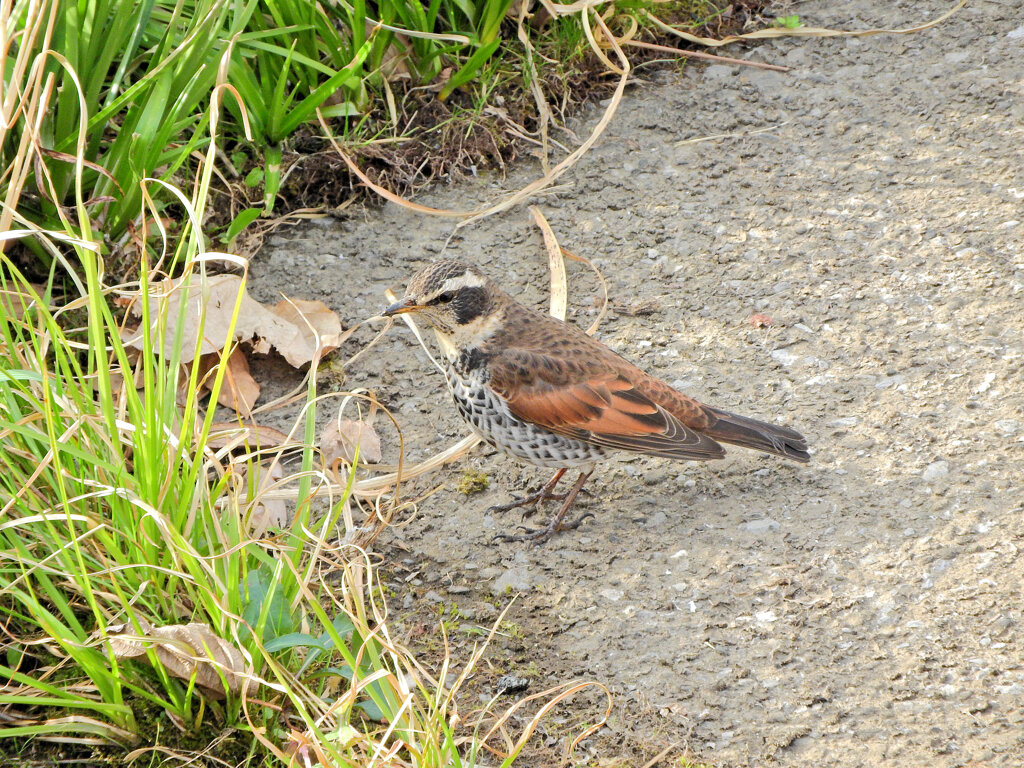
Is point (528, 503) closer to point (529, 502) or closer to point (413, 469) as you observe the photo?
point (529, 502)

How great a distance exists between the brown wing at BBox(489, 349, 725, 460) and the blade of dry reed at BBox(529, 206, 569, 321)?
83cm

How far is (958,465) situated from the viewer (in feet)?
13.9

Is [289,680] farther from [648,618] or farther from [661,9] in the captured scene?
[661,9]

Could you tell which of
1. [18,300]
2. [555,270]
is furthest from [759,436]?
[18,300]

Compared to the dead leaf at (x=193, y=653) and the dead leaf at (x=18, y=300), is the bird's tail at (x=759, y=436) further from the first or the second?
the dead leaf at (x=18, y=300)

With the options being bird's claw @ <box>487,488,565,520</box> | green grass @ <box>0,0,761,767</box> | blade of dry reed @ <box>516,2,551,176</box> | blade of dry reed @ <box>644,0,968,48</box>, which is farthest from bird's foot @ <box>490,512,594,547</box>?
blade of dry reed @ <box>644,0,968,48</box>

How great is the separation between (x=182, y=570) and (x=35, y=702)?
0.53 meters

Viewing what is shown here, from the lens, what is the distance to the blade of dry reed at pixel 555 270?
17.0 ft

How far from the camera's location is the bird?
13.9ft

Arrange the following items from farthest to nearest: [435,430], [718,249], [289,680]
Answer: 1. [718,249]
2. [435,430]
3. [289,680]

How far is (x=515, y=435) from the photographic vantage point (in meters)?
4.26

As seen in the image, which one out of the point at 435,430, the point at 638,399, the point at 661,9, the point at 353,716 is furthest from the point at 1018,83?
the point at 353,716

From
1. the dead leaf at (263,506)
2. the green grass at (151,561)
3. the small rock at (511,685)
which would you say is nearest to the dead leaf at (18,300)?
the green grass at (151,561)

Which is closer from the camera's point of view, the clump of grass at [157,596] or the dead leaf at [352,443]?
the clump of grass at [157,596]
